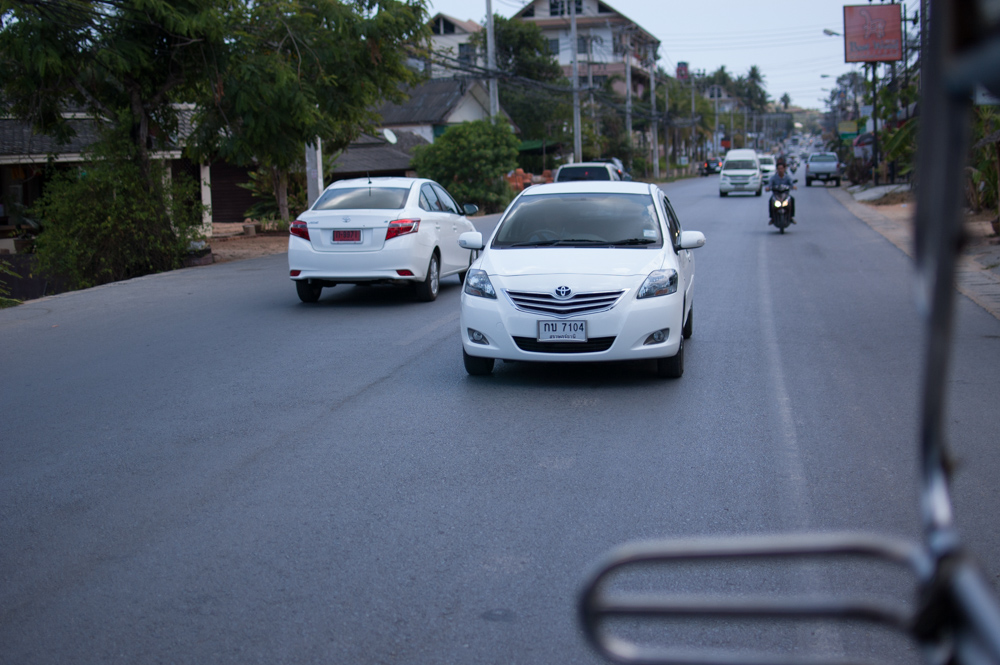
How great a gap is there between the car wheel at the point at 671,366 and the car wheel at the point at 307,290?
6.64 meters

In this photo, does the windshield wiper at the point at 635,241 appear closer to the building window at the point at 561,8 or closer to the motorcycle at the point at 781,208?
the motorcycle at the point at 781,208

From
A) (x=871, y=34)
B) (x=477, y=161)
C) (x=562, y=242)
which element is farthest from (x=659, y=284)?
(x=871, y=34)

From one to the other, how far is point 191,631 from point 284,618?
36 centimetres

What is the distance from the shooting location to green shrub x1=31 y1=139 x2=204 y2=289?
724 inches

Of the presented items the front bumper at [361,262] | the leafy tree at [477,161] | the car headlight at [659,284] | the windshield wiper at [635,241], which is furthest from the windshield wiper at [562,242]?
the leafy tree at [477,161]

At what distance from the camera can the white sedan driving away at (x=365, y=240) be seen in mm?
12945

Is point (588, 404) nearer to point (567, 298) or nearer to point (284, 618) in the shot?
point (567, 298)

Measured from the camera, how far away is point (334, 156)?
31938mm

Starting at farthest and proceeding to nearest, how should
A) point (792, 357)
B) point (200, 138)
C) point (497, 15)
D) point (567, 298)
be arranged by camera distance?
point (497, 15) → point (200, 138) → point (792, 357) → point (567, 298)

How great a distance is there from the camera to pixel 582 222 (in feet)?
30.4

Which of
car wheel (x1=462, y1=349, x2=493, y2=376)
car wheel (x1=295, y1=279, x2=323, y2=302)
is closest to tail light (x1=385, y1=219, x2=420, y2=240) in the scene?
car wheel (x1=295, y1=279, x2=323, y2=302)

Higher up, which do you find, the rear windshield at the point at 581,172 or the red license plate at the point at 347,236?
the rear windshield at the point at 581,172

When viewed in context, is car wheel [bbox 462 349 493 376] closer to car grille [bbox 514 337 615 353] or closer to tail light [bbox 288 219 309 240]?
A: car grille [bbox 514 337 615 353]

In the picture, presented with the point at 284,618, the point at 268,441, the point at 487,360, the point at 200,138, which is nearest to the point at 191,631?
the point at 284,618
